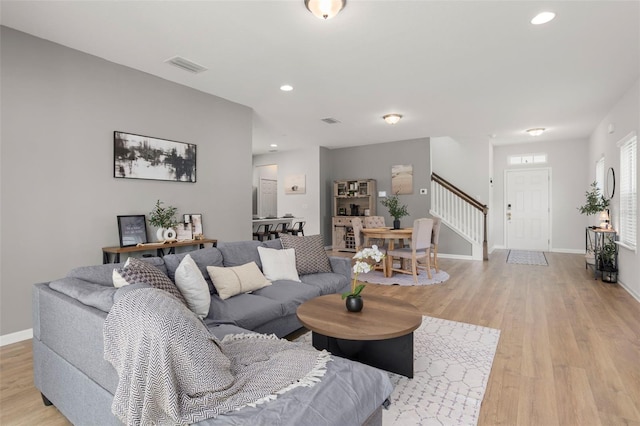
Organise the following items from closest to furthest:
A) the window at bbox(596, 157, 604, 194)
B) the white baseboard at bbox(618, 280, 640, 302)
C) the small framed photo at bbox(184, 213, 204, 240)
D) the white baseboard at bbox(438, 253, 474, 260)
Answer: the white baseboard at bbox(618, 280, 640, 302), the small framed photo at bbox(184, 213, 204, 240), the window at bbox(596, 157, 604, 194), the white baseboard at bbox(438, 253, 474, 260)

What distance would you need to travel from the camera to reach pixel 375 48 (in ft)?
Result: 10.8

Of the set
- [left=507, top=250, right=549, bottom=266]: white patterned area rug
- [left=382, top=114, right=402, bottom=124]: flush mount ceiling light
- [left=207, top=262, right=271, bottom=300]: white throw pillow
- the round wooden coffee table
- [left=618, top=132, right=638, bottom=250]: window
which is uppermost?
[left=382, top=114, right=402, bottom=124]: flush mount ceiling light

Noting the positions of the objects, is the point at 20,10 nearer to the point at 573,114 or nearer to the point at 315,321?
the point at 315,321

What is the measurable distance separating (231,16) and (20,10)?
1.70m

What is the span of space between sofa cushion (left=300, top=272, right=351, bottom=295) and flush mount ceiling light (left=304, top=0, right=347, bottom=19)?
2.30 m

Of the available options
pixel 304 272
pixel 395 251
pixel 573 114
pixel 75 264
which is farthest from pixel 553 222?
pixel 75 264

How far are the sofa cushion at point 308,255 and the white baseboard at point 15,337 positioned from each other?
2.52 meters

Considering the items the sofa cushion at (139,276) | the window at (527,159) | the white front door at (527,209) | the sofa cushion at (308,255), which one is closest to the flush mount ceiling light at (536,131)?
the window at (527,159)

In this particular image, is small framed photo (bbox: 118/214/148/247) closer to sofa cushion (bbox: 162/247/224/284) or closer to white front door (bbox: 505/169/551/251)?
sofa cushion (bbox: 162/247/224/284)

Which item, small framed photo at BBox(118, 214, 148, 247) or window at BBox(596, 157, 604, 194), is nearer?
small framed photo at BBox(118, 214, 148, 247)

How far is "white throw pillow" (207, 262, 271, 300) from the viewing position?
8.71 ft

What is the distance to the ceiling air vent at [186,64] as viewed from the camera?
352 cm

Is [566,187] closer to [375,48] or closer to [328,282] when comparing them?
[375,48]

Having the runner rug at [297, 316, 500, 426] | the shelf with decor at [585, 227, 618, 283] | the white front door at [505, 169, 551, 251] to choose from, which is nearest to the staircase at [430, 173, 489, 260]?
the white front door at [505, 169, 551, 251]
